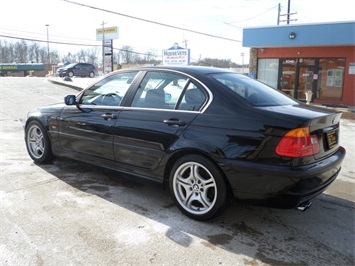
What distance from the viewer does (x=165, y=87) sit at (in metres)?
3.88

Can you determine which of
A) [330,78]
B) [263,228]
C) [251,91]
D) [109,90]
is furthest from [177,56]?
[263,228]

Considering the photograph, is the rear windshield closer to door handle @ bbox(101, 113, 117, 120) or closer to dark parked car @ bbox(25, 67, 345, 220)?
dark parked car @ bbox(25, 67, 345, 220)

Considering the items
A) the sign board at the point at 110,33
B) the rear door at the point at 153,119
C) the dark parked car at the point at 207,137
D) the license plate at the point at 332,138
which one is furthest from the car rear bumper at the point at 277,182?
the sign board at the point at 110,33

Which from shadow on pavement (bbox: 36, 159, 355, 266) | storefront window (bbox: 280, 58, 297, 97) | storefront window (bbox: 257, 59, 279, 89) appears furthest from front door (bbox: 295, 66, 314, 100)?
shadow on pavement (bbox: 36, 159, 355, 266)

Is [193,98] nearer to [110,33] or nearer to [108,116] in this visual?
[108,116]

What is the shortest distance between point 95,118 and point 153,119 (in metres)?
0.98

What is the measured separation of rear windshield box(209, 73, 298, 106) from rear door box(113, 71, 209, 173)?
12.5 inches

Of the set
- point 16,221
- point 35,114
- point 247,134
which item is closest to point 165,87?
point 247,134

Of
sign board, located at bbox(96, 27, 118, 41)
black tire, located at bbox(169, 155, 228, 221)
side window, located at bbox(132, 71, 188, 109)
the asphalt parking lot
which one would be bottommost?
the asphalt parking lot

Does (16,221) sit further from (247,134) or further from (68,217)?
(247,134)

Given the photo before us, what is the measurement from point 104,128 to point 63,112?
0.99m

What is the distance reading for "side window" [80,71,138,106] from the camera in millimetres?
4234

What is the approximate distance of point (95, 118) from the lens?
4312mm

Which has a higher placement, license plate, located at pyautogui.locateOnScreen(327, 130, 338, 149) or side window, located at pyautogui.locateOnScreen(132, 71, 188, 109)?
side window, located at pyautogui.locateOnScreen(132, 71, 188, 109)
